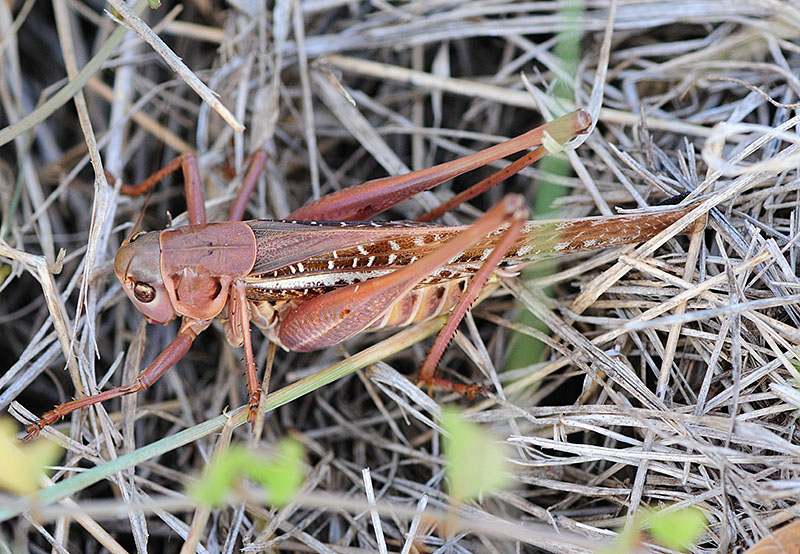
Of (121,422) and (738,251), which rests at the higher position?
(738,251)

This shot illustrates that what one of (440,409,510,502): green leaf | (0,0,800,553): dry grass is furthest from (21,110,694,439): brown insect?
Result: (440,409,510,502): green leaf

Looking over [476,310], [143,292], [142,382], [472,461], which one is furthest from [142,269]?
[472,461]

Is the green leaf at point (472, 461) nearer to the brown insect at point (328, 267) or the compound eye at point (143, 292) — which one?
the brown insect at point (328, 267)

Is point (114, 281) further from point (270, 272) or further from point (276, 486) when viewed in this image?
point (276, 486)

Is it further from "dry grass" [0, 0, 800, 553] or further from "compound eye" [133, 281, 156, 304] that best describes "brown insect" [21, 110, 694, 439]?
"dry grass" [0, 0, 800, 553]

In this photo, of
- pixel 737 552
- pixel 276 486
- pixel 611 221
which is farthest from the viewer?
pixel 611 221

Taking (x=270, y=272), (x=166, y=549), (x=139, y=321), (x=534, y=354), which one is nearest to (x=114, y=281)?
(x=139, y=321)

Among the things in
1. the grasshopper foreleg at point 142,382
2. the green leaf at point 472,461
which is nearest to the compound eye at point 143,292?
the grasshopper foreleg at point 142,382

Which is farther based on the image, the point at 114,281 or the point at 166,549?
the point at 114,281
